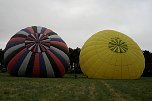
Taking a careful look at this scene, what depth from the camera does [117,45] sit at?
22469mm

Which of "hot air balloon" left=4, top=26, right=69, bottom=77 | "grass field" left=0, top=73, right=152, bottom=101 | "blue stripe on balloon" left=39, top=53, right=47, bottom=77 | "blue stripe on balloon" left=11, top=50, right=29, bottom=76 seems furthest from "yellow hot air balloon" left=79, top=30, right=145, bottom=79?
"grass field" left=0, top=73, right=152, bottom=101

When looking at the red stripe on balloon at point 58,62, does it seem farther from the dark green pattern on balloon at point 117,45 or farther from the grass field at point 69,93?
the grass field at point 69,93

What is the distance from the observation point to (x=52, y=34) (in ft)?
76.8

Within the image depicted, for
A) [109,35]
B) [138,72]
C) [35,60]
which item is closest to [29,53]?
[35,60]

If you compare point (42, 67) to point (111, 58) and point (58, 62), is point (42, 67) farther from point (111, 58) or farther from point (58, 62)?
point (111, 58)

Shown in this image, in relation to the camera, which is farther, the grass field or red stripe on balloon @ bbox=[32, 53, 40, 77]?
red stripe on balloon @ bbox=[32, 53, 40, 77]

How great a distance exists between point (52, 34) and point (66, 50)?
5.49 ft

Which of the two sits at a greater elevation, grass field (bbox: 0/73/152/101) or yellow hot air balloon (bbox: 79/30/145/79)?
yellow hot air balloon (bbox: 79/30/145/79)

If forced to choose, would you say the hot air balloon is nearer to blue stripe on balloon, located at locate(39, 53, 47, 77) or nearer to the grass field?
blue stripe on balloon, located at locate(39, 53, 47, 77)

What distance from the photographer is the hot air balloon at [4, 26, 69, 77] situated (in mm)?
21172

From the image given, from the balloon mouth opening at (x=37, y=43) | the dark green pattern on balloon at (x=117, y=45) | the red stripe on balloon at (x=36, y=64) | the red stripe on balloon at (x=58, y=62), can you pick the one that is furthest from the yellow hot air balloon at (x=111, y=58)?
the red stripe on balloon at (x=36, y=64)

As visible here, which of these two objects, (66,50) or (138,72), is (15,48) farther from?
(138,72)

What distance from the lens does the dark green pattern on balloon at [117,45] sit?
22.1 metres

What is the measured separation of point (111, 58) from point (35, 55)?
552cm
